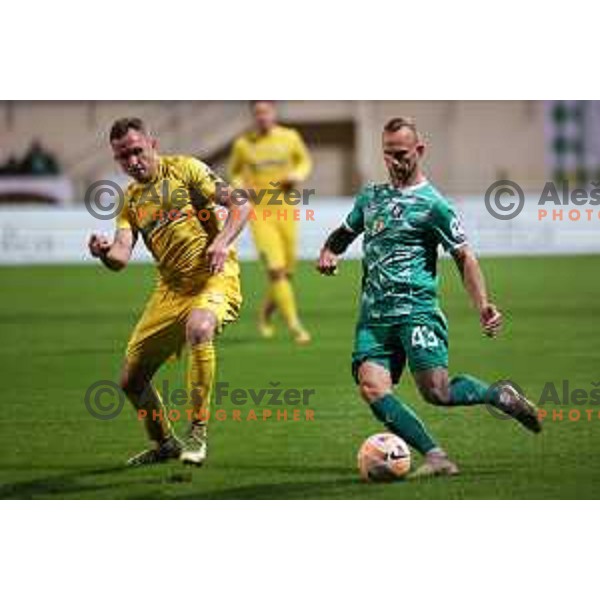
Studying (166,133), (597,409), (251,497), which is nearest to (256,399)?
(251,497)

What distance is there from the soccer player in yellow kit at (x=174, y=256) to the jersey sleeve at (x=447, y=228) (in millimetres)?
813

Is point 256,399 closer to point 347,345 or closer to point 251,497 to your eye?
point 251,497

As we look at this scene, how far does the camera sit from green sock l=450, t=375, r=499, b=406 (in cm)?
630

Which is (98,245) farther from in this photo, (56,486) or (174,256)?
(56,486)

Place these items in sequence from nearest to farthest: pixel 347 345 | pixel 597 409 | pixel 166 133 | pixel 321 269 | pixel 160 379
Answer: pixel 321 269 < pixel 597 409 < pixel 160 379 < pixel 347 345 < pixel 166 133

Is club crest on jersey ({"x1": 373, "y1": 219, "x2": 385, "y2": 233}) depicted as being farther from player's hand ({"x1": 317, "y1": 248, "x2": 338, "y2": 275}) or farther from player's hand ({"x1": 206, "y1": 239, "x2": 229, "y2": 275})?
player's hand ({"x1": 206, "y1": 239, "x2": 229, "y2": 275})

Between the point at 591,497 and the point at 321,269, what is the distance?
4.98ft

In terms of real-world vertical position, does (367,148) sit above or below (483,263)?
above

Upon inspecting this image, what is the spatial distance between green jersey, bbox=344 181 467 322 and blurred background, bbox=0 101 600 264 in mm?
2114

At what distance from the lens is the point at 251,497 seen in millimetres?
6512

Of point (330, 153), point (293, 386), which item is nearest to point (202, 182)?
point (293, 386)

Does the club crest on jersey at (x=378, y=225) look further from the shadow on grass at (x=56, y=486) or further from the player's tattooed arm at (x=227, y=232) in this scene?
the shadow on grass at (x=56, y=486)

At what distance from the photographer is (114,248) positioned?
6.26 meters

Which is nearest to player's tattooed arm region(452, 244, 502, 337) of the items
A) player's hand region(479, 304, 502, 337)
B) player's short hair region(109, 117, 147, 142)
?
Result: player's hand region(479, 304, 502, 337)
